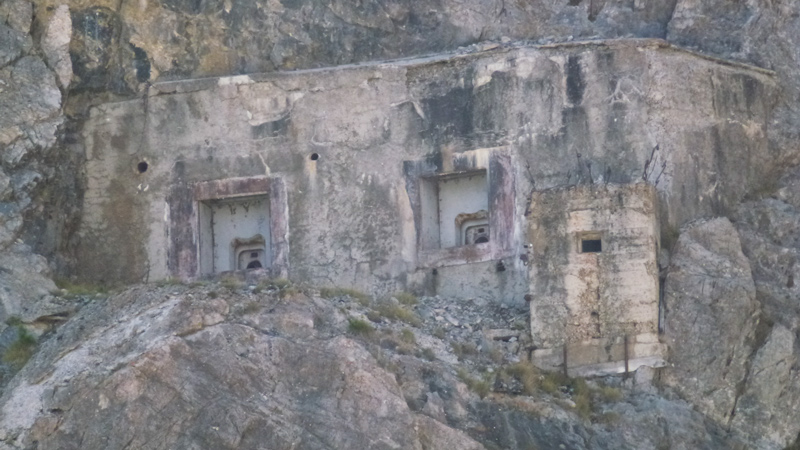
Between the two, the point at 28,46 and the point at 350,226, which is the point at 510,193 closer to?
the point at 350,226

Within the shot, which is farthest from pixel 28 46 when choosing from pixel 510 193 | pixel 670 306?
pixel 670 306

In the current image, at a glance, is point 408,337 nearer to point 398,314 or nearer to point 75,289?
point 398,314

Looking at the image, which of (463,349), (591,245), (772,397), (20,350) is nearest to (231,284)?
(20,350)

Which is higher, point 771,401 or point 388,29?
point 388,29

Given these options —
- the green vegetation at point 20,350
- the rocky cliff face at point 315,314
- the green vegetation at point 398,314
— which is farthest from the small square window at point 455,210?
the green vegetation at point 20,350

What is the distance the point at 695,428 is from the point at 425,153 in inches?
242

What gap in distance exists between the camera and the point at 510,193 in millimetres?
31641

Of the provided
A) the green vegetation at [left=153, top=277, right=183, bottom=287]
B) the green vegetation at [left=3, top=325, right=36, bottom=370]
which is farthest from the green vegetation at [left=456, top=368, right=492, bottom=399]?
the green vegetation at [left=3, top=325, right=36, bottom=370]

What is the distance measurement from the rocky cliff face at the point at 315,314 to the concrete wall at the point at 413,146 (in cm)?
54

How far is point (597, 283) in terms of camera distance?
1158 inches

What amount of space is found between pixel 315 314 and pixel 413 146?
4.74 metres

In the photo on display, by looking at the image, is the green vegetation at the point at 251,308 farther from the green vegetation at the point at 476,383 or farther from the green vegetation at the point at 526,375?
the green vegetation at the point at 526,375

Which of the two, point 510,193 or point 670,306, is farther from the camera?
point 510,193

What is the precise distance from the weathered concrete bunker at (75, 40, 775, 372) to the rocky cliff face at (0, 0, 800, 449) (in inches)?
23.8
